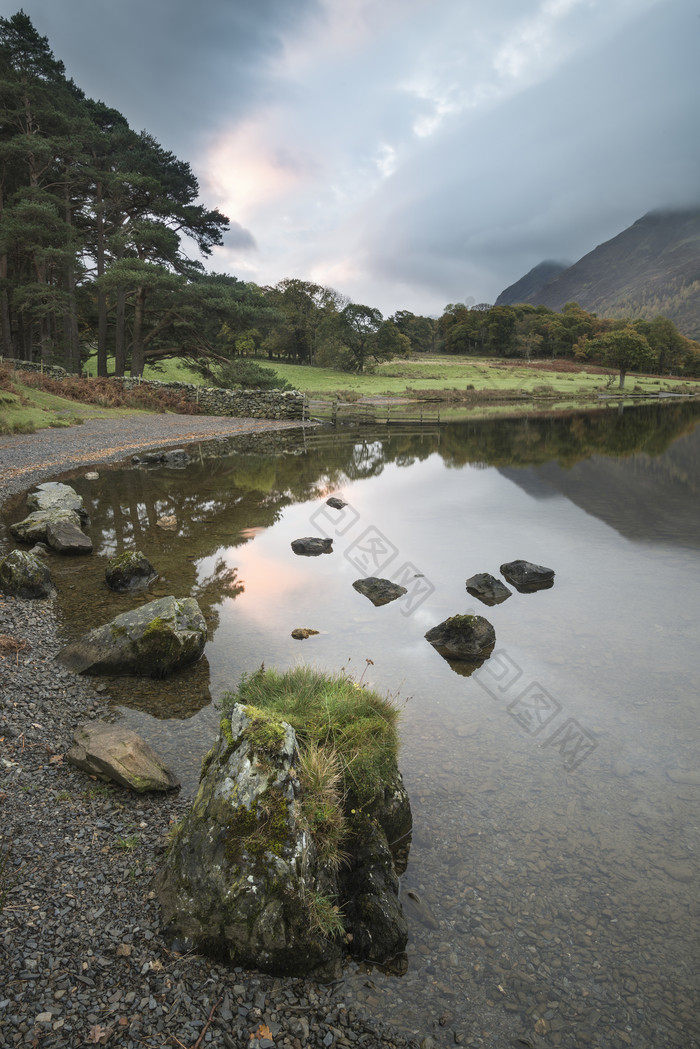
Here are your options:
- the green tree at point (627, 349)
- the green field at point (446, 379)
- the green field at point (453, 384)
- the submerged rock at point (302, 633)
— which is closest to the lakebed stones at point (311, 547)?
the submerged rock at point (302, 633)

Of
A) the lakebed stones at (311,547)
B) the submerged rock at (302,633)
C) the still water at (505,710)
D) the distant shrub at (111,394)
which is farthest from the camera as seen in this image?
the distant shrub at (111,394)

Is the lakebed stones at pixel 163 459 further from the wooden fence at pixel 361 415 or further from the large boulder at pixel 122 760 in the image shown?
the wooden fence at pixel 361 415

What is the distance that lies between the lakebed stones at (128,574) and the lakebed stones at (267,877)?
23.3 feet

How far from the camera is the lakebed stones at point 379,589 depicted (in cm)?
1154

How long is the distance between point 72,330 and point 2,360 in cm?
1018

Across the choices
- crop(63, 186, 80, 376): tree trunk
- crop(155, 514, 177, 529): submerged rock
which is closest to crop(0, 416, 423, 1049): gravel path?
crop(155, 514, 177, 529): submerged rock

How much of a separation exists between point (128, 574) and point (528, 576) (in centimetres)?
876

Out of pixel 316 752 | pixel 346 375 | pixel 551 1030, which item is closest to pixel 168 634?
pixel 316 752

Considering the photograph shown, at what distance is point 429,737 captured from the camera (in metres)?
6.99

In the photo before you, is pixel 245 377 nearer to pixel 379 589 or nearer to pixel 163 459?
pixel 163 459

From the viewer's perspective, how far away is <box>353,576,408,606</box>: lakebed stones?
11.5 meters

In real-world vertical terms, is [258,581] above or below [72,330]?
below

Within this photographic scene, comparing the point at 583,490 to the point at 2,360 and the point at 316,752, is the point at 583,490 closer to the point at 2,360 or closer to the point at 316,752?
the point at 316,752

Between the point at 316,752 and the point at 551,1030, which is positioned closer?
the point at 551,1030
